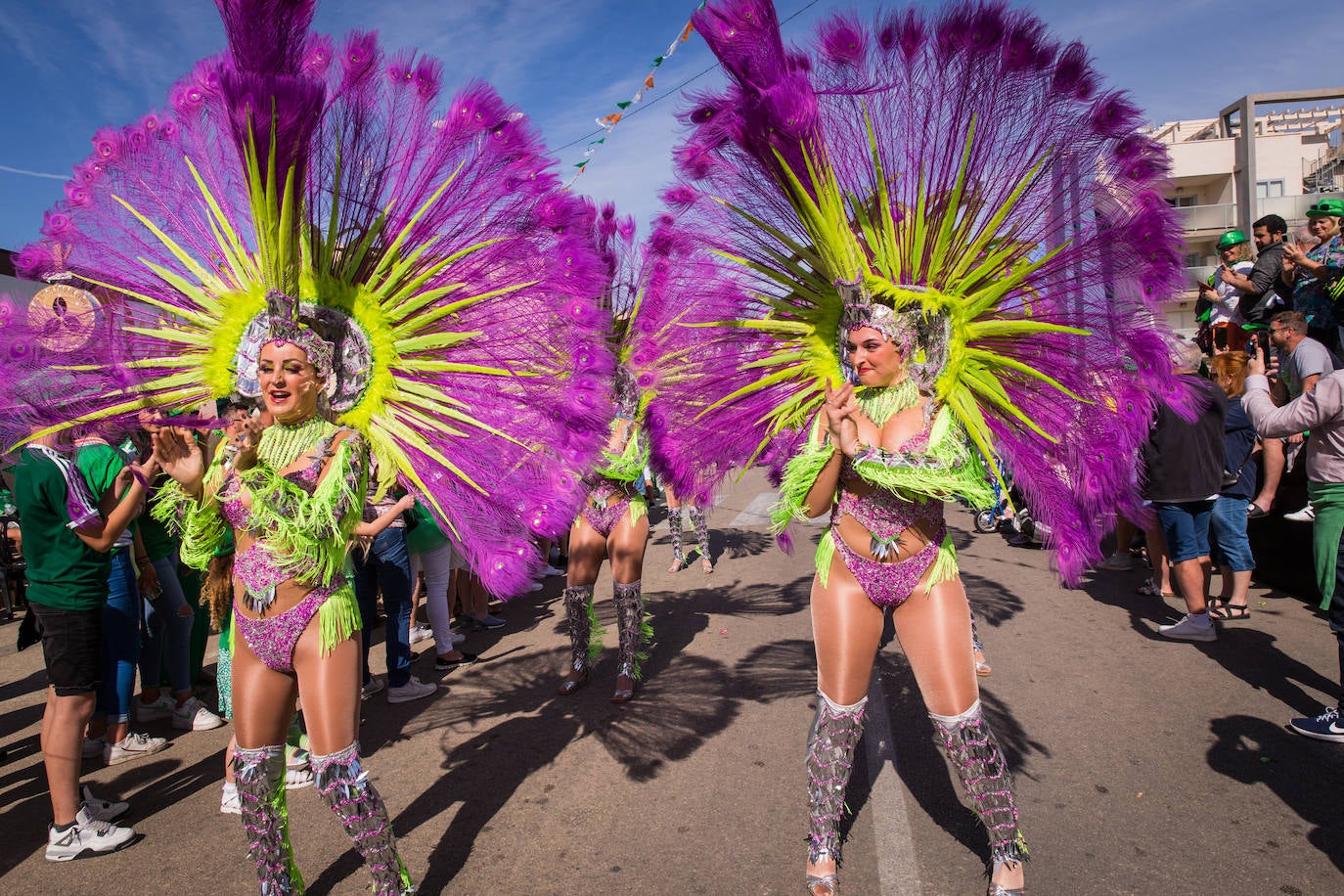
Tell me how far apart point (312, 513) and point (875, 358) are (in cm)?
198

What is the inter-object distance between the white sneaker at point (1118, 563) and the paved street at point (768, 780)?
161cm

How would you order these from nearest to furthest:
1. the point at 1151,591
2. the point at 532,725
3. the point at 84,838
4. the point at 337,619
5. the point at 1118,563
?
1. the point at 337,619
2. the point at 84,838
3. the point at 532,725
4. the point at 1151,591
5. the point at 1118,563

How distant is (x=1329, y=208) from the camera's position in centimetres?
526

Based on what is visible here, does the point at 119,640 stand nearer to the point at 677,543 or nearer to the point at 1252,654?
the point at 677,543

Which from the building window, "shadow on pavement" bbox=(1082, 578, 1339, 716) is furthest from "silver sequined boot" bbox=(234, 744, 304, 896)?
the building window

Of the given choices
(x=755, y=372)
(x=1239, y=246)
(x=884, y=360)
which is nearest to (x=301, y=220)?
(x=755, y=372)

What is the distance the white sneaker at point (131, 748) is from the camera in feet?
14.2

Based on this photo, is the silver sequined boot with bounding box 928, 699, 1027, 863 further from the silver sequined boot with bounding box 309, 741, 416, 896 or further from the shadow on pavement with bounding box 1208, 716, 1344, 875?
the silver sequined boot with bounding box 309, 741, 416, 896

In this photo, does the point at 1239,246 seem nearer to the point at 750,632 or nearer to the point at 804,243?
the point at 750,632

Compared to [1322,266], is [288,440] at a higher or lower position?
lower

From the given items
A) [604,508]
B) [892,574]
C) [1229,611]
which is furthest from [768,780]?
[1229,611]

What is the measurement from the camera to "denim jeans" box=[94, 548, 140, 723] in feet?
13.6

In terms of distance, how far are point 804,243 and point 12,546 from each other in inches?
367

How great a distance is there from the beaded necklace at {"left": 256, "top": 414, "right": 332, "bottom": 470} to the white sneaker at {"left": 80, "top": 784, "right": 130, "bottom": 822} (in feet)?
7.00
